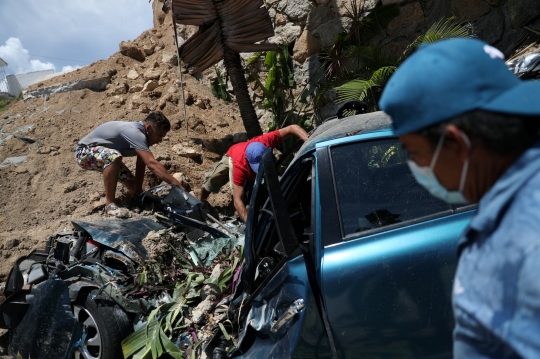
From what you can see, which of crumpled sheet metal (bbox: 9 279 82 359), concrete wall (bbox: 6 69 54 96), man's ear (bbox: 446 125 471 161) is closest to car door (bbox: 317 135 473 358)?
man's ear (bbox: 446 125 471 161)

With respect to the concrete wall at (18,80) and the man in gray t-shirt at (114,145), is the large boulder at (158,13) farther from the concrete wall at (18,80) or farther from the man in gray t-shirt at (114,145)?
the concrete wall at (18,80)

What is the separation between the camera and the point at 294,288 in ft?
7.80

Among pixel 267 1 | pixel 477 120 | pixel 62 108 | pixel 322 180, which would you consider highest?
pixel 267 1

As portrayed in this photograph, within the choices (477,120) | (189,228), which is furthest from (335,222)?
(189,228)

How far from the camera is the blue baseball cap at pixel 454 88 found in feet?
3.10

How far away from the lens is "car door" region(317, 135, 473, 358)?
224cm

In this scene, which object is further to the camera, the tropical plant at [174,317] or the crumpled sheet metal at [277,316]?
the tropical plant at [174,317]

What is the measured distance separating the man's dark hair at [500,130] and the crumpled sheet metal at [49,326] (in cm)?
355

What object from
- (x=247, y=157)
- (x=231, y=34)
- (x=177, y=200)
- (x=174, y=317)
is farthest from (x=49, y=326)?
(x=231, y=34)

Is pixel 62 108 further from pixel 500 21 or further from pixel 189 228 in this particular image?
pixel 500 21

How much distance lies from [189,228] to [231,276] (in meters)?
1.24

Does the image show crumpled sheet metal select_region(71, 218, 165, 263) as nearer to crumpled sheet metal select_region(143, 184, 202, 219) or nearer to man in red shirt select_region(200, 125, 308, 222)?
crumpled sheet metal select_region(143, 184, 202, 219)

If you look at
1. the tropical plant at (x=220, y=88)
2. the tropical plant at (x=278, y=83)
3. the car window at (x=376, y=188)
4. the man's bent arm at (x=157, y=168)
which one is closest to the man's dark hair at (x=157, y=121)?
the man's bent arm at (x=157, y=168)

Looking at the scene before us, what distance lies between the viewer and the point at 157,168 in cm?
552
